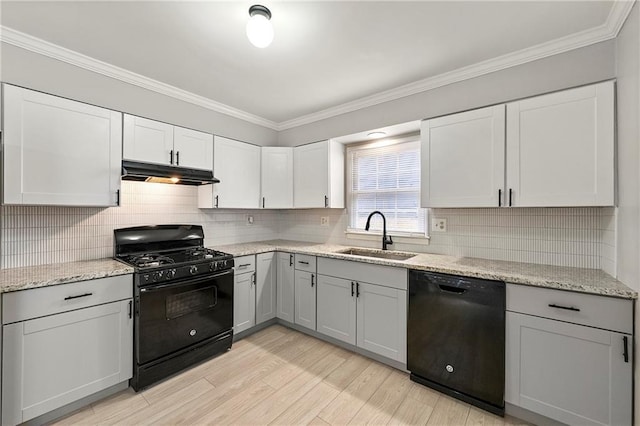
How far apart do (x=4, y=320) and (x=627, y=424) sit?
3.51m

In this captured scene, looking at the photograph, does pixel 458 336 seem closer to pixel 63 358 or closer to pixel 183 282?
pixel 183 282

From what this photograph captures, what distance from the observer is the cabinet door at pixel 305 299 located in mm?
2861

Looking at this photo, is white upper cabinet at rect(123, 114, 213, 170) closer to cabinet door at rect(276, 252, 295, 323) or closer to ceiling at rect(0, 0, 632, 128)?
ceiling at rect(0, 0, 632, 128)

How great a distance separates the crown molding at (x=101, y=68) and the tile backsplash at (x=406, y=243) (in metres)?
0.93

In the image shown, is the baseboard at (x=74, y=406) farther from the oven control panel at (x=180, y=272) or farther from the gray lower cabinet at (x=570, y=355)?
the gray lower cabinet at (x=570, y=355)

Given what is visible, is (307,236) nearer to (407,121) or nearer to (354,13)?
(407,121)

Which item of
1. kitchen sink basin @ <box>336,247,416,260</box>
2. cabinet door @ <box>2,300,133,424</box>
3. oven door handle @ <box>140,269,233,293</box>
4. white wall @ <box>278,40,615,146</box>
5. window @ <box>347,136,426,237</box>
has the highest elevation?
white wall @ <box>278,40,615,146</box>

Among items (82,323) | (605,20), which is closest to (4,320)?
(82,323)

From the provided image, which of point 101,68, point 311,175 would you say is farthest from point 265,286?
point 101,68

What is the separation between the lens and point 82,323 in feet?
6.08

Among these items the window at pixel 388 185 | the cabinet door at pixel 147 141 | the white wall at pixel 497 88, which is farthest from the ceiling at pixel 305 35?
the window at pixel 388 185

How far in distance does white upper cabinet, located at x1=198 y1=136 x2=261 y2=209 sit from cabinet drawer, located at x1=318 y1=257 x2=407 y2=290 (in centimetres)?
123

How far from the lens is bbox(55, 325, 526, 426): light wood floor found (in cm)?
179

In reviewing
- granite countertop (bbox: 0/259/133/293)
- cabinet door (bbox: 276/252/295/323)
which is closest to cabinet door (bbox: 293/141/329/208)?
cabinet door (bbox: 276/252/295/323)
